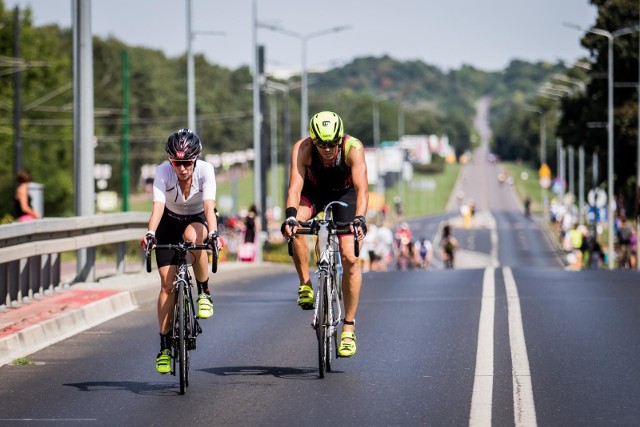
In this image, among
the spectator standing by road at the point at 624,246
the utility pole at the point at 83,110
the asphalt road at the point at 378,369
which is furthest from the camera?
the spectator standing by road at the point at 624,246

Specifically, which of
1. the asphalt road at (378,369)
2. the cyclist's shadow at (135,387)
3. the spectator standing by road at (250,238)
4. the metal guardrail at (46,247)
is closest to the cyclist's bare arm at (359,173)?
the asphalt road at (378,369)

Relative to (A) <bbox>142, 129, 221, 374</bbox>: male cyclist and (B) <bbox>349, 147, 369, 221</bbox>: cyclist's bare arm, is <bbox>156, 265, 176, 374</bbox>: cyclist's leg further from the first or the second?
(B) <bbox>349, 147, 369, 221</bbox>: cyclist's bare arm

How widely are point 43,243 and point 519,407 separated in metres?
8.56

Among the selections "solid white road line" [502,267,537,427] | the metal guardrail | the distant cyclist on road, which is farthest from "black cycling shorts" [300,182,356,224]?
the distant cyclist on road

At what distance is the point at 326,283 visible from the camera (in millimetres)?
11062

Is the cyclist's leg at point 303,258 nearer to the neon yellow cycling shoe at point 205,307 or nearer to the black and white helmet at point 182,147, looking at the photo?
the neon yellow cycling shoe at point 205,307

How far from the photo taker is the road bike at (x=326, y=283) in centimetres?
1088

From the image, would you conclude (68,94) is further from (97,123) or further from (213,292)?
(213,292)

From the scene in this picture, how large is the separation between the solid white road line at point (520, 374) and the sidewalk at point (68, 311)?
4.03m

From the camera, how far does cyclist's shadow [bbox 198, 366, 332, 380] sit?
11214 millimetres

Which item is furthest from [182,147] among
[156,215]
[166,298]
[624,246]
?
[624,246]

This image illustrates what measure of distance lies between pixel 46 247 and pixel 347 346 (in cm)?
640

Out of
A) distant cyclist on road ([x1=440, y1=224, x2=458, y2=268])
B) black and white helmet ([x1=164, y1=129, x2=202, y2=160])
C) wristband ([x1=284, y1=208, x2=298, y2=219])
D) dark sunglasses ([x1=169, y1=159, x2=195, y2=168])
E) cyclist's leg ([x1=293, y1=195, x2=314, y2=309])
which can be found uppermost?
black and white helmet ([x1=164, y1=129, x2=202, y2=160])

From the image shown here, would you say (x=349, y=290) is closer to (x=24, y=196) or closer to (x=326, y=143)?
(x=326, y=143)
